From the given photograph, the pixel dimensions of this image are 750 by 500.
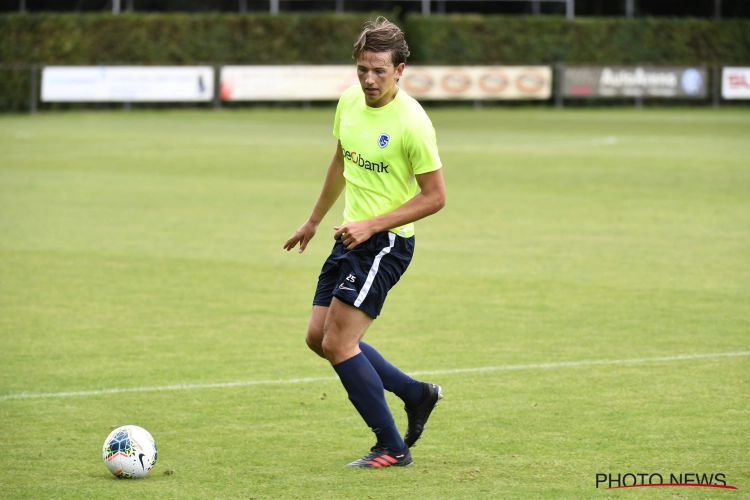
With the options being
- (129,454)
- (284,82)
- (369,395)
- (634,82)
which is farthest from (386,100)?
(634,82)

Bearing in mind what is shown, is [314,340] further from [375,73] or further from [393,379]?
[375,73]

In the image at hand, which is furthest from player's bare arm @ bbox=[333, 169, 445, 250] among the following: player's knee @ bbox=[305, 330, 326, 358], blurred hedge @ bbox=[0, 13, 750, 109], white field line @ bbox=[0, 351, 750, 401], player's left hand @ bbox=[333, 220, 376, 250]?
blurred hedge @ bbox=[0, 13, 750, 109]

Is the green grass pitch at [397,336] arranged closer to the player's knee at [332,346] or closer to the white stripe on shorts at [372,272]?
the player's knee at [332,346]

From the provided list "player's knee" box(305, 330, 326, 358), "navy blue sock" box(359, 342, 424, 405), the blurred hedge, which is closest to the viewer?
"player's knee" box(305, 330, 326, 358)

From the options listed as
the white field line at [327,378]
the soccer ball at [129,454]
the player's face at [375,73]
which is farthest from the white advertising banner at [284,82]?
the soccer ball at [129,454]

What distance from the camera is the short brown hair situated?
6.03 metres

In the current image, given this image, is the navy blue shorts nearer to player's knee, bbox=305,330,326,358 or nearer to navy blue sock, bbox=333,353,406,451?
player's knee, bbox=305,330,326,358

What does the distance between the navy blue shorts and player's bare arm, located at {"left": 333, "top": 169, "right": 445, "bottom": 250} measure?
0.13m

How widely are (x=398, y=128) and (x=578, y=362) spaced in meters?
3.37

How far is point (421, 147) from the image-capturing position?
6074 mm

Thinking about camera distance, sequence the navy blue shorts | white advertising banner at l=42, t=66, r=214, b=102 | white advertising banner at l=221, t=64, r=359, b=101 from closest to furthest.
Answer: the navy blue shorts < white advertising banner at l=42, t=66, r=214, b=102 < white advertising banner at l=221, t=64, r=359, b=101

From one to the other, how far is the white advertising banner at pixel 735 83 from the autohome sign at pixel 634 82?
747 millimetres

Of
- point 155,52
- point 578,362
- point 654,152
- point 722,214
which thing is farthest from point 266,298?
point 155,52

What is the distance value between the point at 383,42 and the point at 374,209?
2.73ft
